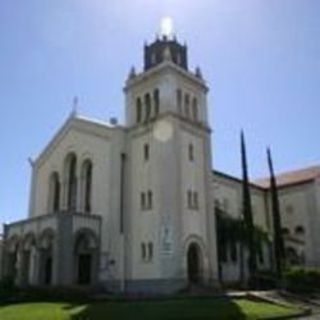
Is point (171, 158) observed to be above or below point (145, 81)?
below

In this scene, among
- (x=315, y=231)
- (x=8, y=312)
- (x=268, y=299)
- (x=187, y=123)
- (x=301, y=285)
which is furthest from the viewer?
(x=315, y=231)

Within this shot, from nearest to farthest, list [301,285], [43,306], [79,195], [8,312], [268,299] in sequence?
[8,312] < [43,306] < [268,299] < [301,285] < [79,195]

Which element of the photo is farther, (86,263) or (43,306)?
(86,263)

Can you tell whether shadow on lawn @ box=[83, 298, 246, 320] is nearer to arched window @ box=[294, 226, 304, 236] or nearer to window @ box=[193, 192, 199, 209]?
window @ box=[193, 192, 199, 209]

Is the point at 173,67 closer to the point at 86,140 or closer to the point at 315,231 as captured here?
the point at 86,140

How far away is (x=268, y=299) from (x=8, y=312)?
13.9 m

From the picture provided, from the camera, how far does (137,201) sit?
3753 centimetres

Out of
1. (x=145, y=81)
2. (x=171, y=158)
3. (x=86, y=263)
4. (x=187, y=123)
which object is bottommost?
(x=86, y=263)

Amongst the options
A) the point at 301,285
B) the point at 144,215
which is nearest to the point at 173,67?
the point at 144,215

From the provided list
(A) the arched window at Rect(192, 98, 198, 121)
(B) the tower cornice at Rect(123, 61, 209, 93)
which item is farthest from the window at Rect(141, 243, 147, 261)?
(B) the tower cornice at Rect(123, 61, 209, 93)

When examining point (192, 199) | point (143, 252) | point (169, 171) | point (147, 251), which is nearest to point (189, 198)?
point (192, 199)

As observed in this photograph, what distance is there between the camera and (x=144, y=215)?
36688 millimetres

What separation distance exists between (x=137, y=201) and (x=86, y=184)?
577 centimetres

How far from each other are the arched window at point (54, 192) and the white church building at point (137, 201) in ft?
0.28
